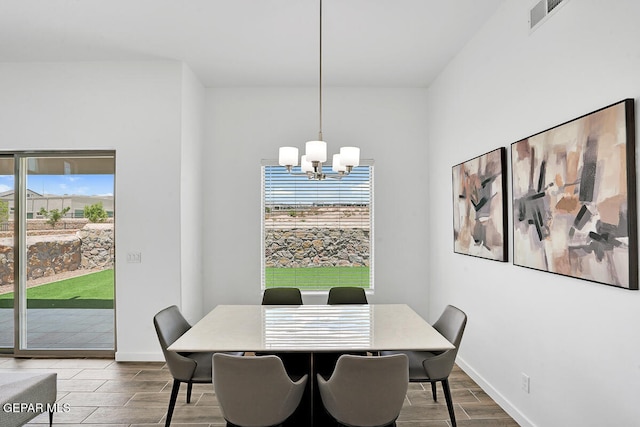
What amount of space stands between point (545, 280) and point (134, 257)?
3483mm

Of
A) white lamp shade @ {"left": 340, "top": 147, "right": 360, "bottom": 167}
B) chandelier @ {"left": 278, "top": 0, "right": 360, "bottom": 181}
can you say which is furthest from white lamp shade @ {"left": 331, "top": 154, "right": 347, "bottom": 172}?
white lamp shade @ {"left": 340, "top": 147, "right": 360, "bottom": 167}

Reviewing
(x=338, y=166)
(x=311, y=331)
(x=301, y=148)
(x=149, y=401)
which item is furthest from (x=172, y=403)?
(x=301, y=148)

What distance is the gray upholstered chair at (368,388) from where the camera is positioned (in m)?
1.94

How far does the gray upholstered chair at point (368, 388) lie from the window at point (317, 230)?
2.75 metres

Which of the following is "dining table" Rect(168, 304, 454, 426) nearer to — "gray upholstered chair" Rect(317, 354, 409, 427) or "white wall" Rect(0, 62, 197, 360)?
"gray upholstered chair" Rect(317, 354, 409, 427)

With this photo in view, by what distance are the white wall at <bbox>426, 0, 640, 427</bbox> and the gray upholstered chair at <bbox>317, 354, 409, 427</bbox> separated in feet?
3.11

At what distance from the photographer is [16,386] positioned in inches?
92.6

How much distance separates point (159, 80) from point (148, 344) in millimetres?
2548

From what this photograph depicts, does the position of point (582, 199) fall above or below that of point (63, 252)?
above

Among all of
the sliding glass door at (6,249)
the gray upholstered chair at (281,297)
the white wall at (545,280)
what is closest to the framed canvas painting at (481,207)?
the white wall at (545,280)

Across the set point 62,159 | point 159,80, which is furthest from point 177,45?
point 62,159

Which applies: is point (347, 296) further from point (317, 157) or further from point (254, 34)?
point (254, 34)

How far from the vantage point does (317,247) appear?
4809 millimetres

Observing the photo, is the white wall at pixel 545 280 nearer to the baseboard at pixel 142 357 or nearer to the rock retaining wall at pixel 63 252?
the baseboard at pixel 142 357
